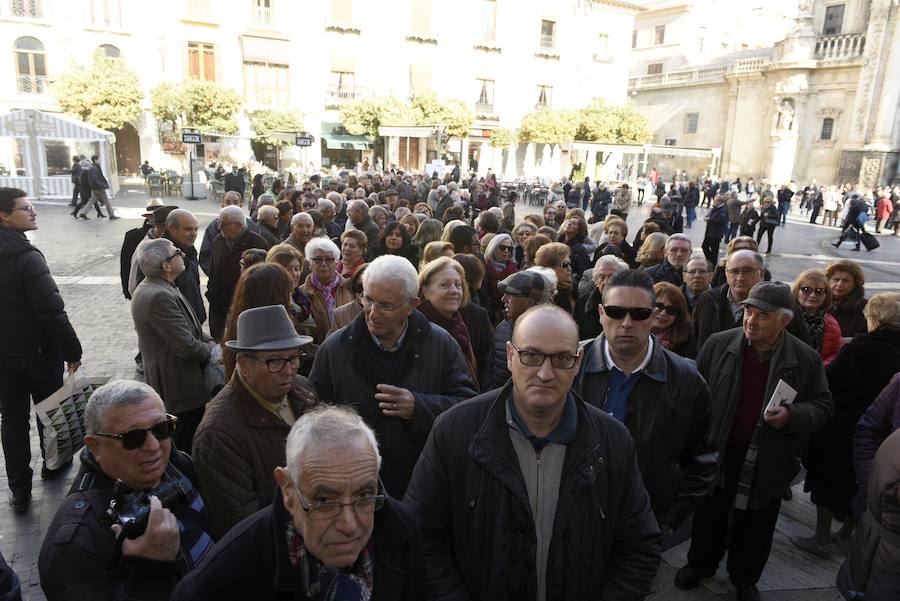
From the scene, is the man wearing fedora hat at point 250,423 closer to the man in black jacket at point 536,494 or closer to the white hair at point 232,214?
the man in black jacket at point 536,494

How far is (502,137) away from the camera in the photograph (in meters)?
37.4

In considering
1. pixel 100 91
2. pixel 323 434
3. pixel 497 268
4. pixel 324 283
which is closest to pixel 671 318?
pixel 497 268

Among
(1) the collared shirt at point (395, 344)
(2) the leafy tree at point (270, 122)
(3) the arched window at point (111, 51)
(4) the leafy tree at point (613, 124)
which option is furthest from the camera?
(4) the leafy tree at point (613, 124)

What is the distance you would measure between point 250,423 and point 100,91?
107 ft

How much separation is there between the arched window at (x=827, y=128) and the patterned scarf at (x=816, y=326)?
131 ft

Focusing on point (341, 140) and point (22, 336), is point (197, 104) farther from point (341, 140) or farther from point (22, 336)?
point (22, 336)

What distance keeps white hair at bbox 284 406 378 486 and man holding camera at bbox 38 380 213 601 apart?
1.82 ft

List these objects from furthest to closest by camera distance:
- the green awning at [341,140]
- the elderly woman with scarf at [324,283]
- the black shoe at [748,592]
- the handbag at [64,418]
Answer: the green awning at [341,140] → the elderly woman with scarf at [324,283] → the black shoe at [748,592] → the handbag at [64,418]

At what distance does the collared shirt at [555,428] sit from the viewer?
6.63 ft

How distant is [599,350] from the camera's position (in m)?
2.83

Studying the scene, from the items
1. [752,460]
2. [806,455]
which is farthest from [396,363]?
→ [806,455]

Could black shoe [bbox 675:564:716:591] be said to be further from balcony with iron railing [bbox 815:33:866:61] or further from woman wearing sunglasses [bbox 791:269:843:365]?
balcony with iron railing [bbox 815:33:866:61]

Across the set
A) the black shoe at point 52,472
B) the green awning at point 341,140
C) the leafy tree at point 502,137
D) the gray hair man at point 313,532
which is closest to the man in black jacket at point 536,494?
the gray hair man at point 313,532

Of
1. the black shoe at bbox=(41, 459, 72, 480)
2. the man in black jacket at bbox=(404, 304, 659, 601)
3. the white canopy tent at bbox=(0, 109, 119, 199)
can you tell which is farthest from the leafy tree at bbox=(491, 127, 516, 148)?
the man in black jacket at bbox=(404, 304, 659, 601)
